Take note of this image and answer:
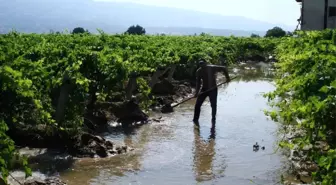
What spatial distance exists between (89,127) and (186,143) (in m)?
2.38

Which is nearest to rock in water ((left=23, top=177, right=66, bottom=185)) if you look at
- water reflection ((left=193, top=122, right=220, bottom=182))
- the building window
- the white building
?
water reflection ((left=193, top=122, right=220, bottom=182))

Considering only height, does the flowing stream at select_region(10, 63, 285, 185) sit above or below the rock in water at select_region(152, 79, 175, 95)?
below

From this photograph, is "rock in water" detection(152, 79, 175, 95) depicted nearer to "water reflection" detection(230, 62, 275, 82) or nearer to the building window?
"water reflection" detection(230, 62, 275, 82)

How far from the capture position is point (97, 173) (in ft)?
29.9

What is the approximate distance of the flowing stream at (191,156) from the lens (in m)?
8.98

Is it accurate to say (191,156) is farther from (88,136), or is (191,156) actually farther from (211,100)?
(211,100)

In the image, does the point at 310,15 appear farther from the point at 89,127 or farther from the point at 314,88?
the point at 314,88

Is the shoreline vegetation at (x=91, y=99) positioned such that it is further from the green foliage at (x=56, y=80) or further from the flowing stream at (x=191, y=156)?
the flowing stream at (x=191, y=156)

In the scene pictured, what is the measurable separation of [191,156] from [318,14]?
21019 mm

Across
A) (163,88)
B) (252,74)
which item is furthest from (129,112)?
(252,74)

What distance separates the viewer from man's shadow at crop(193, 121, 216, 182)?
9273 millimetres

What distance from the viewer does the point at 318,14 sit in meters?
29.1

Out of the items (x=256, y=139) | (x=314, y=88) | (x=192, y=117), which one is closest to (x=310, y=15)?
(x=192, y=117)

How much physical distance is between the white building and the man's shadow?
17.8m
